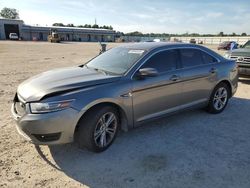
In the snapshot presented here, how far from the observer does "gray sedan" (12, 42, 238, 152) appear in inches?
136

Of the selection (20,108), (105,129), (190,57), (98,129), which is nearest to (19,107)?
(20,108)

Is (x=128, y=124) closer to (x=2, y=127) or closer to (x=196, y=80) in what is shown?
(x=196, y=80)

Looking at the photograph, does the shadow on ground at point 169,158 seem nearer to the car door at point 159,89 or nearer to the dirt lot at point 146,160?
the dirt lot at point 146,160

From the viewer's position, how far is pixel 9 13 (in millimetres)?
132500

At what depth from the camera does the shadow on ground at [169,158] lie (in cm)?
330

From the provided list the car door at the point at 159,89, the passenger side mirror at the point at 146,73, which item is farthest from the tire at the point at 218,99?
the passenger side mirror at the point at 146,73

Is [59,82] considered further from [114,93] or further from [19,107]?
[114,93]

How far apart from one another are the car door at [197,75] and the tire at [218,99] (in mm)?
215

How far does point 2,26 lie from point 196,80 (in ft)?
Answer: 269

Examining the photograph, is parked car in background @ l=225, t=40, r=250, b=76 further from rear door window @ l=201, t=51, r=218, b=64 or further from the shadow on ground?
the shadow on ground

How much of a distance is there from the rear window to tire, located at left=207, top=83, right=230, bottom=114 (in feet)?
2.82

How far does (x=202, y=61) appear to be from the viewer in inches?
215

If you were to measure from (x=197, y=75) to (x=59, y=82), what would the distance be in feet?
9.39

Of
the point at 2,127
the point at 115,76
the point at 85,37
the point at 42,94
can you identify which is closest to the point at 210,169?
the point at 115,76
